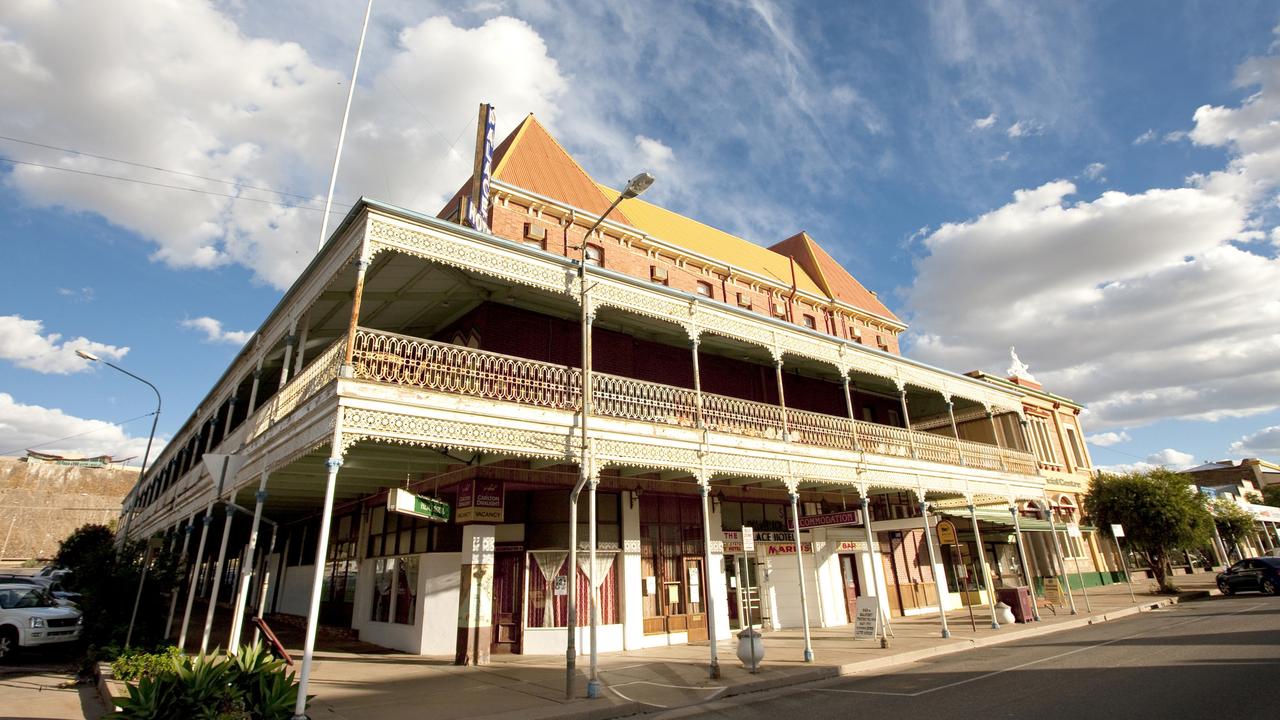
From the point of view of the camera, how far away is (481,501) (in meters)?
13.2

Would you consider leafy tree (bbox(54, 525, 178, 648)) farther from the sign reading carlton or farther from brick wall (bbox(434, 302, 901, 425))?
brick wall (bbox(434, 302, 901, 425))

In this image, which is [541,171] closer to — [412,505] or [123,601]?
[412,505]

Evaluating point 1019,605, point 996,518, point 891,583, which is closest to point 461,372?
point 891,583

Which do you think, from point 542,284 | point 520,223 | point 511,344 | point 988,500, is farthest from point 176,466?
point 988,500

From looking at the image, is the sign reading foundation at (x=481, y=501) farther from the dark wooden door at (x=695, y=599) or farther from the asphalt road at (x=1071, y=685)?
the asphalt road at (x=1071, y=685)

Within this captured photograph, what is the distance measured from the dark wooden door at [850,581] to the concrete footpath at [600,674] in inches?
103

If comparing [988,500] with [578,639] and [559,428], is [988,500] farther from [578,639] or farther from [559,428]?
[559,428]

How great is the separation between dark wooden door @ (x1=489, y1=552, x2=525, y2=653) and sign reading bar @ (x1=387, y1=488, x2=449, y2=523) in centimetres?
366

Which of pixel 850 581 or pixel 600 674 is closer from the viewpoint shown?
pixel 600 674

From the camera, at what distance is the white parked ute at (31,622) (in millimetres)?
14312

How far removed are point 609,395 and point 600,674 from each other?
17.4 ft

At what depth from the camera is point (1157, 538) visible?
26.0 m

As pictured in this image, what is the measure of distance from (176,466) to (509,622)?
22.2m

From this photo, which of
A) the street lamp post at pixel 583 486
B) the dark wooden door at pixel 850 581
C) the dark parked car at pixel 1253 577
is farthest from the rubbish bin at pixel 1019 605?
the street lamp post at pixel 583 486
